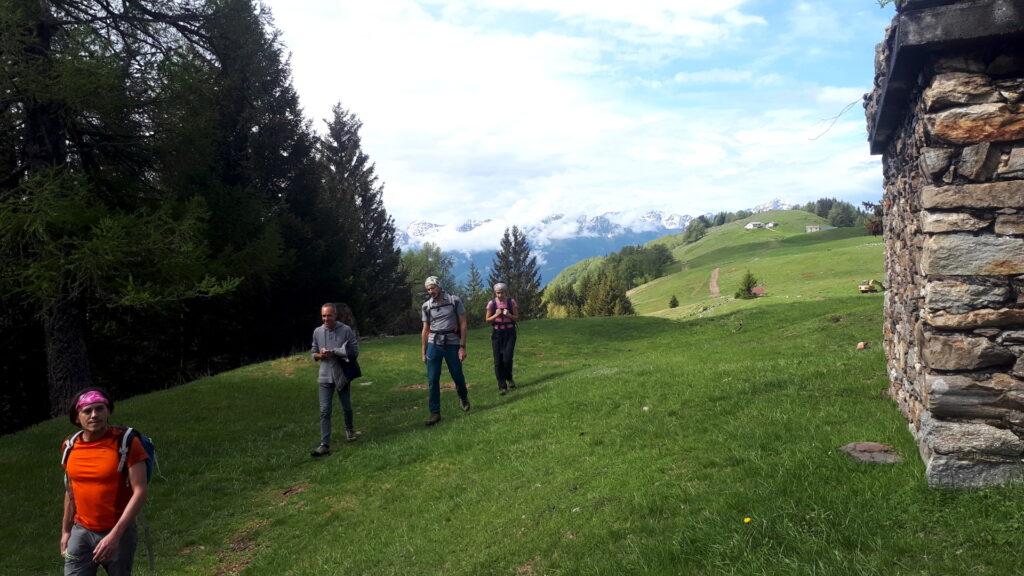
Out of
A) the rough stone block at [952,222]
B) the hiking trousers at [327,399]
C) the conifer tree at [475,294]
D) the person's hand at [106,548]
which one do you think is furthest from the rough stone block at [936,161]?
the conifer tree at [475,294]

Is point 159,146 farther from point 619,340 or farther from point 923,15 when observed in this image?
point 619,340

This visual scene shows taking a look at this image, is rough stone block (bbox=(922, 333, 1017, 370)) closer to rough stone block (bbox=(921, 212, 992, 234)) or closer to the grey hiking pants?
rough stone block (bbox=(921, 212, 992, 234))

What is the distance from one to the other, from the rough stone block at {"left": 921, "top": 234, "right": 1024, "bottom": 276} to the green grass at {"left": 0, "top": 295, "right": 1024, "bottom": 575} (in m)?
1.80

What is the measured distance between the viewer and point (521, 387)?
49.8 feet

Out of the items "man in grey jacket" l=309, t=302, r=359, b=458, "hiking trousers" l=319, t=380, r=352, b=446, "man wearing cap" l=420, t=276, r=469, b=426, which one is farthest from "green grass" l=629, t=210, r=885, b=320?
"man in grey jacket" l=309, t=302, r=359, b=458

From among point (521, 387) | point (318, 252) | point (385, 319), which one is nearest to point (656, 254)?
point (385, 319)

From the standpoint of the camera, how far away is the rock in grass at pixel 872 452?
19.4 feet

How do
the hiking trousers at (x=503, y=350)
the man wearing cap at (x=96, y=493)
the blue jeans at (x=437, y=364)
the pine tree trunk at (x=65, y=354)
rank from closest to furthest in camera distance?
the man wearing cap at (x=96, y=493), the blue jeans at (x=437, y=364), the hiking trousers at (x=503, y=350), the pine tree trunk at (x=65, y=354)

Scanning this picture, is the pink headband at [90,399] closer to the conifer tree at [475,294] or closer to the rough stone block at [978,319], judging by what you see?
the rough stone block at [978,319]

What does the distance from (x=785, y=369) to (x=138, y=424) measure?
15616mm

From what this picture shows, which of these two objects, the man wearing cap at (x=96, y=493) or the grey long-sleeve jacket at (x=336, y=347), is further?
the grey long-sleeve jacket at (x=336, y=347)

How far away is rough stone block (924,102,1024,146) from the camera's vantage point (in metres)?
5.04

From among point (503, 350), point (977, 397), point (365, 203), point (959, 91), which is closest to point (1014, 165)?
point (959, 91)

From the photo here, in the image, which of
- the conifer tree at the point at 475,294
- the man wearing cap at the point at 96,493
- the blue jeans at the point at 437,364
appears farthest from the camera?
the conifer tree at the point at 475,294
